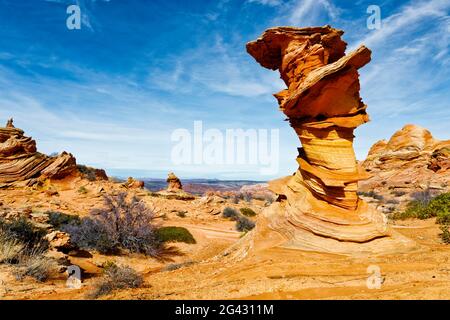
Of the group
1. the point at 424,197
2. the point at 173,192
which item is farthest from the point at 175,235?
the point at 424,197

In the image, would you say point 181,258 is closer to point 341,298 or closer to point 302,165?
point 302,165

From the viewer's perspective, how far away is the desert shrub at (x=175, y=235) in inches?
723

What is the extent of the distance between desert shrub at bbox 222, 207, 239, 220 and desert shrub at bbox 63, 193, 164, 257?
11.4 metres

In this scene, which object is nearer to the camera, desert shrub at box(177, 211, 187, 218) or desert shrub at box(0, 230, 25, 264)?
desert shrub at box(0, 230, 25, 264)

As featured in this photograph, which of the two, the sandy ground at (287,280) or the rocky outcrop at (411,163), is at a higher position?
the rocky outcrop at (411,163)

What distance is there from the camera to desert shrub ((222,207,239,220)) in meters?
27.8

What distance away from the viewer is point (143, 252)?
15297 mm

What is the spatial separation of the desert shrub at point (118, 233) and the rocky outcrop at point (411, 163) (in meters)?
33.5

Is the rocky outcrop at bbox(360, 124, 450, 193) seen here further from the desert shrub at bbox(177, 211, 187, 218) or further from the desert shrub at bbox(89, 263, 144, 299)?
the desert shrub at bbox(89, 263, 144, 299)

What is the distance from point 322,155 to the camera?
931cm

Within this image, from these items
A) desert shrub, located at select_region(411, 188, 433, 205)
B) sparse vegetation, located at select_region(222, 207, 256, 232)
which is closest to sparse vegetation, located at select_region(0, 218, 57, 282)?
sparse vegetation, located at select_region(222, 207, 256, 232)

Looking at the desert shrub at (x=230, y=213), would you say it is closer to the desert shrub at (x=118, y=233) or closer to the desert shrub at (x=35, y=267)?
the desert shrub at (x=118, y=233)

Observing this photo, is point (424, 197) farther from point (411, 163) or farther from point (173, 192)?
point (173, 192)

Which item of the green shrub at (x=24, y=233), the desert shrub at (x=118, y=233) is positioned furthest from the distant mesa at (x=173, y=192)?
the green shrub at (x=24, y=233)
